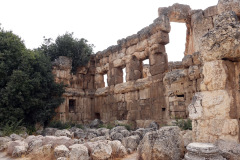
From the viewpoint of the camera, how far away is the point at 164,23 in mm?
9984

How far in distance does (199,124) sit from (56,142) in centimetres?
406

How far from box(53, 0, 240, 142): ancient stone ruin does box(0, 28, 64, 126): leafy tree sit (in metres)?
1.75

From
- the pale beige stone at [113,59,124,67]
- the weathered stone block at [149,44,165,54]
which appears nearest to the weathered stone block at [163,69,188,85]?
the weathered stone block at [149,44,165,54]

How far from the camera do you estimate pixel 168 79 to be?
30.1ft

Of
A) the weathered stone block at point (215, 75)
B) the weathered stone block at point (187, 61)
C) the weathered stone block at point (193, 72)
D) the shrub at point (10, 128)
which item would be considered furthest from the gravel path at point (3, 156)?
the weathered stone block at point (187, 61)

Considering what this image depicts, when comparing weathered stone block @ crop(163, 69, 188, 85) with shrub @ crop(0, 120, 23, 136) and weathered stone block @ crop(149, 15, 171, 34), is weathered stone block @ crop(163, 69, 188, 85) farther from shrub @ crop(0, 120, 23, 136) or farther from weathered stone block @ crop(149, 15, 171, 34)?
shrub @ crop(0, 120, 23, 136)

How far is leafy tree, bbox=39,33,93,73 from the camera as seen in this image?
1379 centimetres

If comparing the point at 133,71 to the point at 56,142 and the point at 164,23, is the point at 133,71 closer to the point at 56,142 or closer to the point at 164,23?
the point at 164,23

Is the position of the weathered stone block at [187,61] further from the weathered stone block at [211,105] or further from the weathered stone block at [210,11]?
the weathered stone block at [210,11]

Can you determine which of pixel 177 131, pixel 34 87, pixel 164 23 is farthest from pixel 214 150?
pixel 34 87

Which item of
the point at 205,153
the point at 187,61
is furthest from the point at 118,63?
the point at 205,153

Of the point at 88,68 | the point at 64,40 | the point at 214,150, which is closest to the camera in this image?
the point at 214,150

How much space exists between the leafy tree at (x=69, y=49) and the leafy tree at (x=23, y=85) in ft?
7.38

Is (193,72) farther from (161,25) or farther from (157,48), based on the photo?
(161,25)
